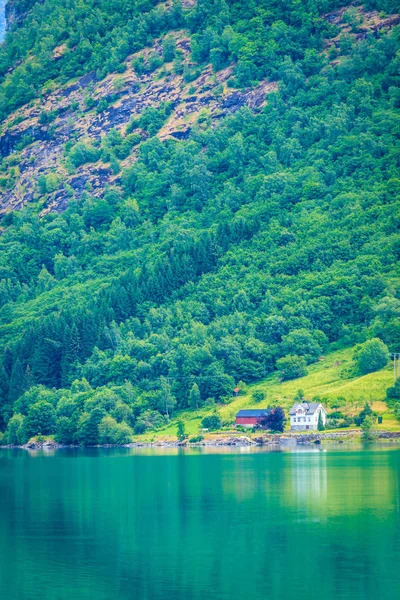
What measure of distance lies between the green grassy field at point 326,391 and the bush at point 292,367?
4.09ft

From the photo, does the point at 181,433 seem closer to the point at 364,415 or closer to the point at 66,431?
the point at 66,431

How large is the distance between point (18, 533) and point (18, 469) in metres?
50.7

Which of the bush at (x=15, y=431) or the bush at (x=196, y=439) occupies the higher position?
the bush at (x=15, y=431)

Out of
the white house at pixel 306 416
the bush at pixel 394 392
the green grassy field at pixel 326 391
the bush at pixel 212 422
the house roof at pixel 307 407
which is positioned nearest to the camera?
the bush at pixel 394 392

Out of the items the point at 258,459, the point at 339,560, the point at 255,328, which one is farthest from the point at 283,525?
the point at 255,328

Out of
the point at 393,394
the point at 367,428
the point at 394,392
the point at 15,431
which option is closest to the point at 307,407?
the point at 393,394

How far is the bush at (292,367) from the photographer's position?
169913mm

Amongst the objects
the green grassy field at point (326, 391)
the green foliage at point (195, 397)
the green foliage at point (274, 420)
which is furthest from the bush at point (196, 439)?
the green foliage at point (195, 397)

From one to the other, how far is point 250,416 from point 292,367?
55.6 ft

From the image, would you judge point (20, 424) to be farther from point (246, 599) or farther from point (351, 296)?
point (246, 599)

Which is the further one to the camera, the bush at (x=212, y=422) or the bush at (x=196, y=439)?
the bush at (x=212, y=422)

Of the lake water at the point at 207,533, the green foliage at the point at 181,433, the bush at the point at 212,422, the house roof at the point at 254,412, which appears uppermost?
the house roof at the point at 254,412

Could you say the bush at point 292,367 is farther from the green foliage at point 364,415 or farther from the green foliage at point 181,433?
the green foliage at point 364,415

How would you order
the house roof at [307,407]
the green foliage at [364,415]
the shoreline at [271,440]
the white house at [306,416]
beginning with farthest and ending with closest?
the house roof at [307,407]
the white house at [306,416]
the green foliage at [364,415]
the shoreline at [271,440]
